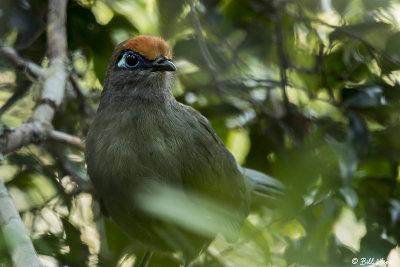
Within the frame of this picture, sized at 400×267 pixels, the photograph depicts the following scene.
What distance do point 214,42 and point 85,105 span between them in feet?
4.22

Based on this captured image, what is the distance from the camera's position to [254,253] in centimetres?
179

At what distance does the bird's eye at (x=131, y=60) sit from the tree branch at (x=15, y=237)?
151 centimetres

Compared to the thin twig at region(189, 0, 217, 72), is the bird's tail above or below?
below

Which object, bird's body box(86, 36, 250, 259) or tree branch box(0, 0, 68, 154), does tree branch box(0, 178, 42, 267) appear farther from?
tree branch box(0, 0, 68, 154)

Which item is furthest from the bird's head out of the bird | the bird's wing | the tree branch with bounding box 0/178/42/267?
the tree branch with bounding box 0/178/42/267

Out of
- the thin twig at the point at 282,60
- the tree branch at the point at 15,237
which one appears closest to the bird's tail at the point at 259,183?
the thin twig at the point at 282,60

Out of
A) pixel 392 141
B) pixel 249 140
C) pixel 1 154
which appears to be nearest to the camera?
pixel 1 154

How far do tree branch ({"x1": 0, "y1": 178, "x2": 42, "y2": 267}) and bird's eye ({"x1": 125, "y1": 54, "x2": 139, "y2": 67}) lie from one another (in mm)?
1514

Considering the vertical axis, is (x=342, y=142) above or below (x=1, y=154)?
below

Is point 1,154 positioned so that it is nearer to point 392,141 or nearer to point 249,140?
point 249,140

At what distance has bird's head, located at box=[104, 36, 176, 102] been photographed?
3.69 meters

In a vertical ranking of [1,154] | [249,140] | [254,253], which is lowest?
[249,140]

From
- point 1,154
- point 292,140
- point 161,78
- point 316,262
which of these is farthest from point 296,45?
point 316,262

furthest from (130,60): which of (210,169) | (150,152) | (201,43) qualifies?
(210,169)
